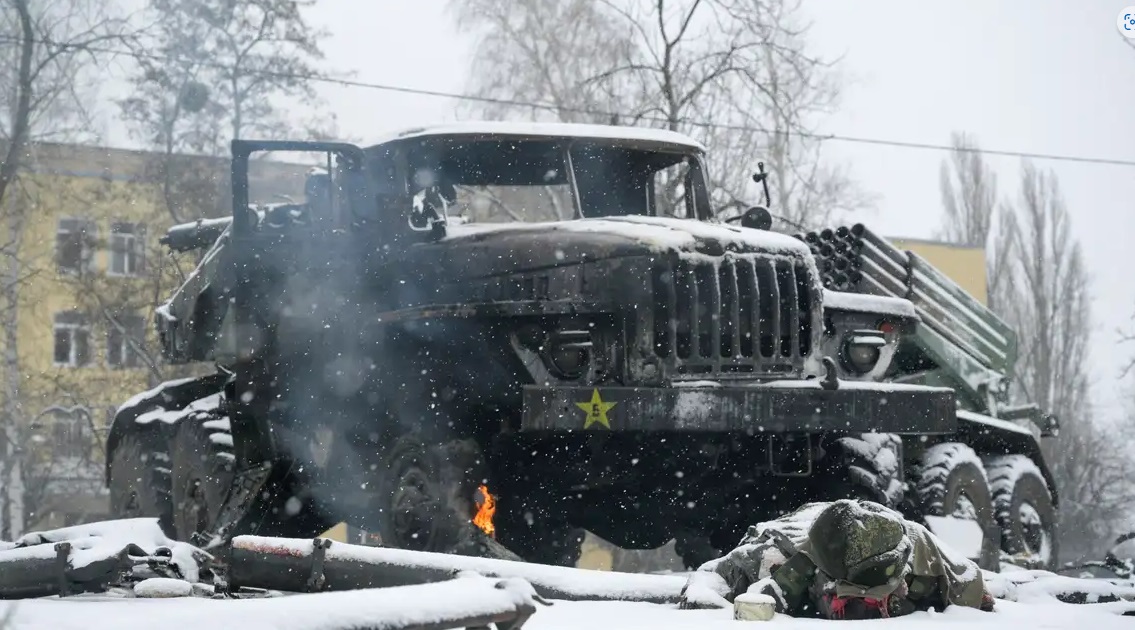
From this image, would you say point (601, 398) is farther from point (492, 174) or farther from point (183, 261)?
point (183, 261)

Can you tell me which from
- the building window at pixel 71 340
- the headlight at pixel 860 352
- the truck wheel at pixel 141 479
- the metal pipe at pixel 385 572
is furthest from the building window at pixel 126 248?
the metal pipe at pixel 385 572

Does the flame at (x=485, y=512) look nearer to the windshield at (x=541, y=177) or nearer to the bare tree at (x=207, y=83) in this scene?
the windshield at (x=541, y=177)

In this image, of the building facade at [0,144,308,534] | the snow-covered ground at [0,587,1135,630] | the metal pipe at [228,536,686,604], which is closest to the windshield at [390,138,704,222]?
the metal pipe at [228,536,686,604]

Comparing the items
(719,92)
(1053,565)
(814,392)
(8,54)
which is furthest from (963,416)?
(8,54)

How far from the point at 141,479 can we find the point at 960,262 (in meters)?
23.4

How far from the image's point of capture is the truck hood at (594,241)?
8109mm

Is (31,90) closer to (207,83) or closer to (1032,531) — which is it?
(207,83)

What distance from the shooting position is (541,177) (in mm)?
9648

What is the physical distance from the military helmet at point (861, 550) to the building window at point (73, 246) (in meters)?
21.1

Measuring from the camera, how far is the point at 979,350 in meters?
12.2

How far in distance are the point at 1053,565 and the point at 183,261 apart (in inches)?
691

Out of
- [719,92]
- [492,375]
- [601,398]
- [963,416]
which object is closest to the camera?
Answer: [601,398]

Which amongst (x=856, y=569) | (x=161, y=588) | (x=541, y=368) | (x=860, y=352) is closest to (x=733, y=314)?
(x=541, y=368)

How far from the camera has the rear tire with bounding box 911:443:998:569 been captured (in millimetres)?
9586
